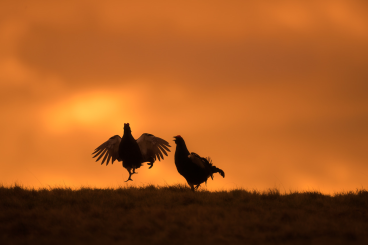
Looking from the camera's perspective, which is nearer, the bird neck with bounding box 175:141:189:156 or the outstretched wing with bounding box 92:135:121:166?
the bird neck with bounding box 175:141:189:156

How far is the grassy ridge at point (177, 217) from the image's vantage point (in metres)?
7.83

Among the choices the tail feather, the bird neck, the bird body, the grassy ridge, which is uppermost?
the bird body

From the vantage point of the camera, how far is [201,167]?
1283cm

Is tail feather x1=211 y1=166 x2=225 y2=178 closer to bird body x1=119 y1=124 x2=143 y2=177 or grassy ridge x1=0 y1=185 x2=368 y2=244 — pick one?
grassy ridge x1=0 y1=185 x2=368 y2=244

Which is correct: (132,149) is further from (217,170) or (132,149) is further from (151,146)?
(217,170)

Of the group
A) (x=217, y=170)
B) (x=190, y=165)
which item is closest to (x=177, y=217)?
(x=190, y=165)

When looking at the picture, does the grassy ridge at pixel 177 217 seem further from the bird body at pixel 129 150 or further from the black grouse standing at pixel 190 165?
the bird body at pixel 129 150

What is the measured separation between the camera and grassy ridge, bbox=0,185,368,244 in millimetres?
7828

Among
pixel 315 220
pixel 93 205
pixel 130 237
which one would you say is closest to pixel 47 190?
pixel 93 205

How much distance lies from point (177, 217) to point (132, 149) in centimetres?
697

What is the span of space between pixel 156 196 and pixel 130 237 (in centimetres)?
331

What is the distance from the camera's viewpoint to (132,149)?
15.6 m

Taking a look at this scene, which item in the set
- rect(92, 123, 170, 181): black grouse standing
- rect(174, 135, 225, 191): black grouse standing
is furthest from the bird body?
rect(174, 135, 225, 191): black grouse standing

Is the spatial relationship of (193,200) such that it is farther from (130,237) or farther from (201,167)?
(130,237)
